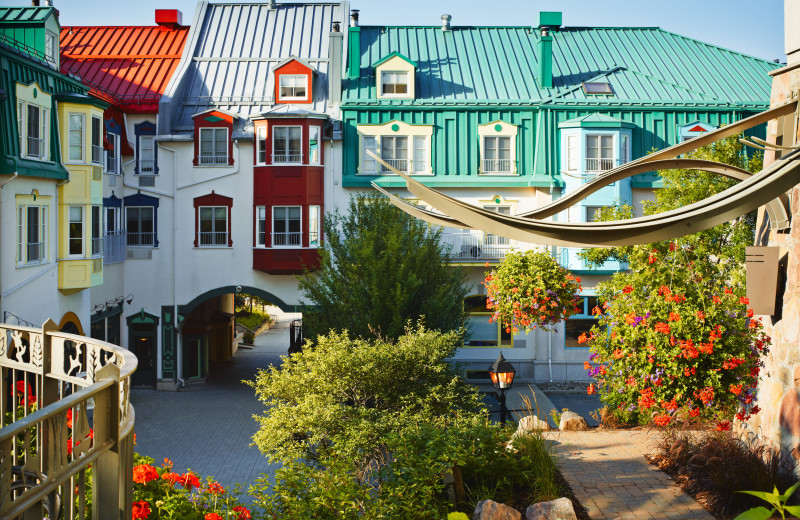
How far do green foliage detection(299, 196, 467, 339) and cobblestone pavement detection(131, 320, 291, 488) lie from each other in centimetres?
402

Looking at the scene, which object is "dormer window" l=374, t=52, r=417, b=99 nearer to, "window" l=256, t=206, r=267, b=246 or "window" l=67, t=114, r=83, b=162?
"window" l=256, t=206, r=267, b=246

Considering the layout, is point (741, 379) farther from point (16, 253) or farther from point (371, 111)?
point (371, 111)

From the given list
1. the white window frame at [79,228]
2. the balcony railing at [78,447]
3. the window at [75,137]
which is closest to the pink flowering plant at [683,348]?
the balcony railing at [78,447]

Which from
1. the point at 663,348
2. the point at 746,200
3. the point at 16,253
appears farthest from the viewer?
the point at 16,253

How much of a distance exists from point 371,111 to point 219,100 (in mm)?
6010

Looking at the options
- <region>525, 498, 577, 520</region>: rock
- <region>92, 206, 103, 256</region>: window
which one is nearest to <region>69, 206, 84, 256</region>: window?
<region>92, 206, 103, 256</region>: window

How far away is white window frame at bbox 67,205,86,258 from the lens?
22844 mm

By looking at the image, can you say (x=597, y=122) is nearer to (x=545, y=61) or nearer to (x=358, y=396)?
(x=545, y=61)

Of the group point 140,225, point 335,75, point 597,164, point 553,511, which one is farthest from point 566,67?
point 553,511

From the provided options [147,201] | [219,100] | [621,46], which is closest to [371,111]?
[219,100]

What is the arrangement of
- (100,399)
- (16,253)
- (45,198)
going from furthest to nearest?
(45,198), (16,253), (100,399)

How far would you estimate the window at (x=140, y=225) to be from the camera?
28281 mm

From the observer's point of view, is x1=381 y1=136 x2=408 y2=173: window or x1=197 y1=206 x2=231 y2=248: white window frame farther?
x1=381 y1=136 x2=408 y2=173: window

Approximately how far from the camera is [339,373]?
1287 centimetres
